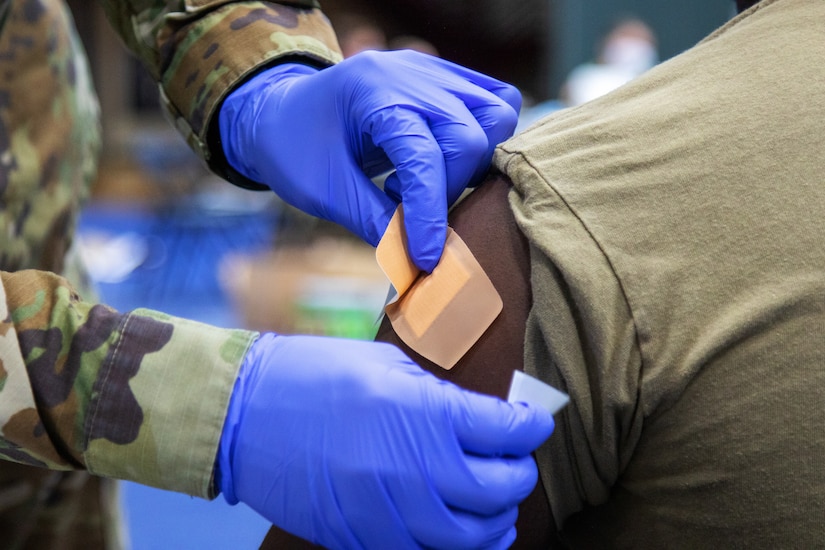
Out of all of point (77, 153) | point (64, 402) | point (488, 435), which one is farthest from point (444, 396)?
point (77, 153)

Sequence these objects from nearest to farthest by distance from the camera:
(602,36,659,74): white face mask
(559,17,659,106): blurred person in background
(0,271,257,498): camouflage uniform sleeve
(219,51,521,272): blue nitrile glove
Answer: (0,271,257,498): camouflage uniform sleeve → (219,51,521,272): blue nitrile glove → (559,17,659,106): blurred person in background → (602,36,659,74): white face mask

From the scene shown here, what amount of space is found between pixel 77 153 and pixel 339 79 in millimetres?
672

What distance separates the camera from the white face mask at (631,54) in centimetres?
407

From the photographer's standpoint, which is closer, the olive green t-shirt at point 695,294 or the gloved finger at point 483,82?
the olive green t-shirt at point 695,294

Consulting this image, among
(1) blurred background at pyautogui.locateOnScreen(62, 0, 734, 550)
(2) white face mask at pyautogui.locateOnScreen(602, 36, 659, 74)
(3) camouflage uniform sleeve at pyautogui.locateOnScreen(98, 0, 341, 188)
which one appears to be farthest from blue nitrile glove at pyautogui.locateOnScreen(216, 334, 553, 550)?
(2) white face mask at pyautogui.locateOnScreen(602, 36, 659, 74)

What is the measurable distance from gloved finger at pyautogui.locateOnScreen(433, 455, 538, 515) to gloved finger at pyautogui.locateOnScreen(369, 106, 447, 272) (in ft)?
0.68

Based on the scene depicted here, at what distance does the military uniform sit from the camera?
68 centimetres

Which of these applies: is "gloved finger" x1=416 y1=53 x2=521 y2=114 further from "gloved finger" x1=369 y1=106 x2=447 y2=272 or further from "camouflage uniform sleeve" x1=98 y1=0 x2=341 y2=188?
"camouflage uniform sleeve" x1=98 y1=0 x2=341 y2=188

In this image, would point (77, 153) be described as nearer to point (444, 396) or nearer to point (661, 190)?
point (444, 396)

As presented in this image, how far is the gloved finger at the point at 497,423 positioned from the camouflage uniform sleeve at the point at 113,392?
0.21m

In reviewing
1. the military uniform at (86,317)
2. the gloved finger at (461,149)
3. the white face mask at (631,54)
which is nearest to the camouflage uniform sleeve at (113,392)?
the military uniform at (86,317)

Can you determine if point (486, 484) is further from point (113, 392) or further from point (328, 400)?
point (113, 392)

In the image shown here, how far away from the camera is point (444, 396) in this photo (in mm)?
653

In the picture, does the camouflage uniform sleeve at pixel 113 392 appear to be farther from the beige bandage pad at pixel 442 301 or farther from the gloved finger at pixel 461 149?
the gloved finger at pixel 461 149
